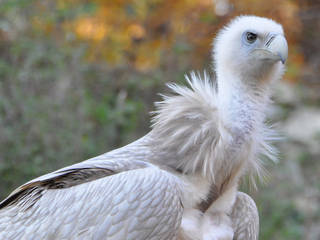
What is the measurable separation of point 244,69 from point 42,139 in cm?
349

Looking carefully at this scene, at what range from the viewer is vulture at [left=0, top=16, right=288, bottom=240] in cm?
356

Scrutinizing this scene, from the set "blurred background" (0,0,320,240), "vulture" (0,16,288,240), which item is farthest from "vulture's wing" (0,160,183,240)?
"blurred background" (0,0,320,240)

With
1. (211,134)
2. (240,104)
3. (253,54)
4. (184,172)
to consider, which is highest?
(253,54)

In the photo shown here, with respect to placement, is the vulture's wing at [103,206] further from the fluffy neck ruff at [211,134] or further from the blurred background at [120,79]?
the blurred background at [120,79]

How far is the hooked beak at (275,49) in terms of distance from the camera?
3.88 m

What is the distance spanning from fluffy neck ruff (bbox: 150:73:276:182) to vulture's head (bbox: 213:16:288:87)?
13 cm

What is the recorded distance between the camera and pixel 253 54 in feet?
13.2

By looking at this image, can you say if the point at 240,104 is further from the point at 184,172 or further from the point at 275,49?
the point at 184,172

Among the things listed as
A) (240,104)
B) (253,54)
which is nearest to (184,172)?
(240,104)

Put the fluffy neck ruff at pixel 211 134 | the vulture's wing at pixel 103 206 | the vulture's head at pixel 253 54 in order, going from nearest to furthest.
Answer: the vulture's wing at pixel 103 206 → the fluffy neck ruff at pixel 211 134 → the vulture's head at pixel 253 54

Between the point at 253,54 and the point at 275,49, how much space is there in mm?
165

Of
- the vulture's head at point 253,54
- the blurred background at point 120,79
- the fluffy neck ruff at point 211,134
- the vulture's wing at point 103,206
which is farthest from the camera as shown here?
the blurred background at point 120,79

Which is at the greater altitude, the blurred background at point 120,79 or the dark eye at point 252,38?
the dark eye at point 252,38

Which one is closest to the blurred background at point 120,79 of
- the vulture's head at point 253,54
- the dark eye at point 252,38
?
the vulture's head at point 253,54
